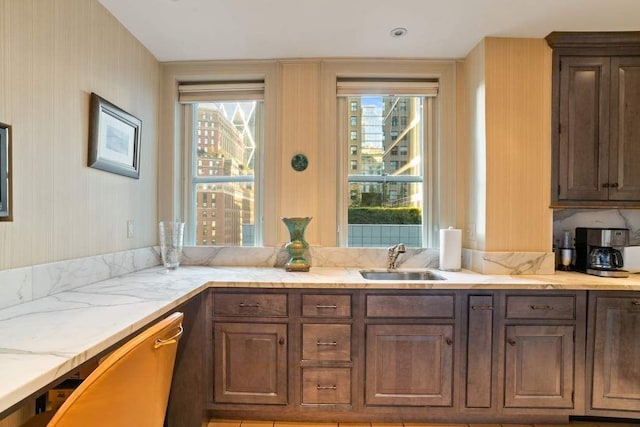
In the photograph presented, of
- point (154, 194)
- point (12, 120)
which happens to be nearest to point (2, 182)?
point (12, 120)

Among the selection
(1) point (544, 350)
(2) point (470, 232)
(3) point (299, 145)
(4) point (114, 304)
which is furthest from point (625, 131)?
(4) point (114, 304)

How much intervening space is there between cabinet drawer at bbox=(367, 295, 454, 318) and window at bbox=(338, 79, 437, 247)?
73 cm

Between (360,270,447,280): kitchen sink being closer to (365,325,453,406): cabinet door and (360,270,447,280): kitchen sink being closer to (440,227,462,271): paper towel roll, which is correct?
(440,227,462,271): paper towel roll

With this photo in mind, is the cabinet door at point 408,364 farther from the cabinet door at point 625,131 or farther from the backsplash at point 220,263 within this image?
the cabinet door at point 625,131

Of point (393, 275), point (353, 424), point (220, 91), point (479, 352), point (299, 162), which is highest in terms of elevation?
point (220, 91)

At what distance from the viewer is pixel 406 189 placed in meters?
2.65

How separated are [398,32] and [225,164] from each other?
1.63 meters

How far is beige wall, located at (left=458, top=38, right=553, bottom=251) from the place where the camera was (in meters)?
2.18

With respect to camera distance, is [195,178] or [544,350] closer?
[544,350]

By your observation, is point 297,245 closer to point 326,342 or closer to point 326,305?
point 326,305

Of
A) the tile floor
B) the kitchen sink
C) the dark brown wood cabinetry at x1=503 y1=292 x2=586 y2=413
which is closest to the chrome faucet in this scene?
the kitchen sink

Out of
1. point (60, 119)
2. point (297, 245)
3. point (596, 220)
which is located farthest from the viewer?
point (596, 220)

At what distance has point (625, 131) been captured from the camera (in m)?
2.12

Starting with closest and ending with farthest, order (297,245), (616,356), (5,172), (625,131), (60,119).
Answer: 1. (5,172)
2. (60,119)
3. (616,356)
4. (625,131)
5. (297,245)
